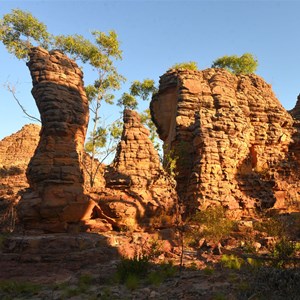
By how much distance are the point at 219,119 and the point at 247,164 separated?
3.42 m

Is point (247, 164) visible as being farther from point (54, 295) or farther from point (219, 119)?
point (54, 295)

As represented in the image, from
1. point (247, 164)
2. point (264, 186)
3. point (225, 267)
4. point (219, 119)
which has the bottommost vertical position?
point (225, 267)

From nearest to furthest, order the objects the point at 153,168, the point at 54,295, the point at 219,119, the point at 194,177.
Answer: the point at 54,295 < the point at 153,168 < the point at 194,177 < the point at 219,119

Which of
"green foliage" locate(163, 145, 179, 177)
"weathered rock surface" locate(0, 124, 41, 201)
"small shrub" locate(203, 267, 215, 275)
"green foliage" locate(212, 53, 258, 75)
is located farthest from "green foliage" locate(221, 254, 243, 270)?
"green foliage" locate(212, 53, 258, 75)

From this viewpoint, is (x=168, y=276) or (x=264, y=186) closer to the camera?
(x=168, y=276)

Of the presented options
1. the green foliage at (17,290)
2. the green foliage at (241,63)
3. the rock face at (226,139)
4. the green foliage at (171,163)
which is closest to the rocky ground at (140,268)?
the green foliage at (17,290)

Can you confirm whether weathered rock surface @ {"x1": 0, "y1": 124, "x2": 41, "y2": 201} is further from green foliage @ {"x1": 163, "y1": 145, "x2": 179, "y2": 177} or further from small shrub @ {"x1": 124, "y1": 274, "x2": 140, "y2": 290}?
small shrub @ {"x1": 124, "y1": 274, "x2": 140, "y2": 290}

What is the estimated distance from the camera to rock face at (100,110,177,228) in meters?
13.3

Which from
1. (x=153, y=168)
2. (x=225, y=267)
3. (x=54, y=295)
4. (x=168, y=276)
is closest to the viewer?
(x=54, y=295)

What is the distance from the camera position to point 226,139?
60.7 feet

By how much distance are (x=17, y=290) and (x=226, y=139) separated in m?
14.1

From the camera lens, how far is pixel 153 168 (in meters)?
14.9

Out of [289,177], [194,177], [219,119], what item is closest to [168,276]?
[194,177]

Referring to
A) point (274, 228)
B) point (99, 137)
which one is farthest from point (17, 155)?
point (274, 228)
